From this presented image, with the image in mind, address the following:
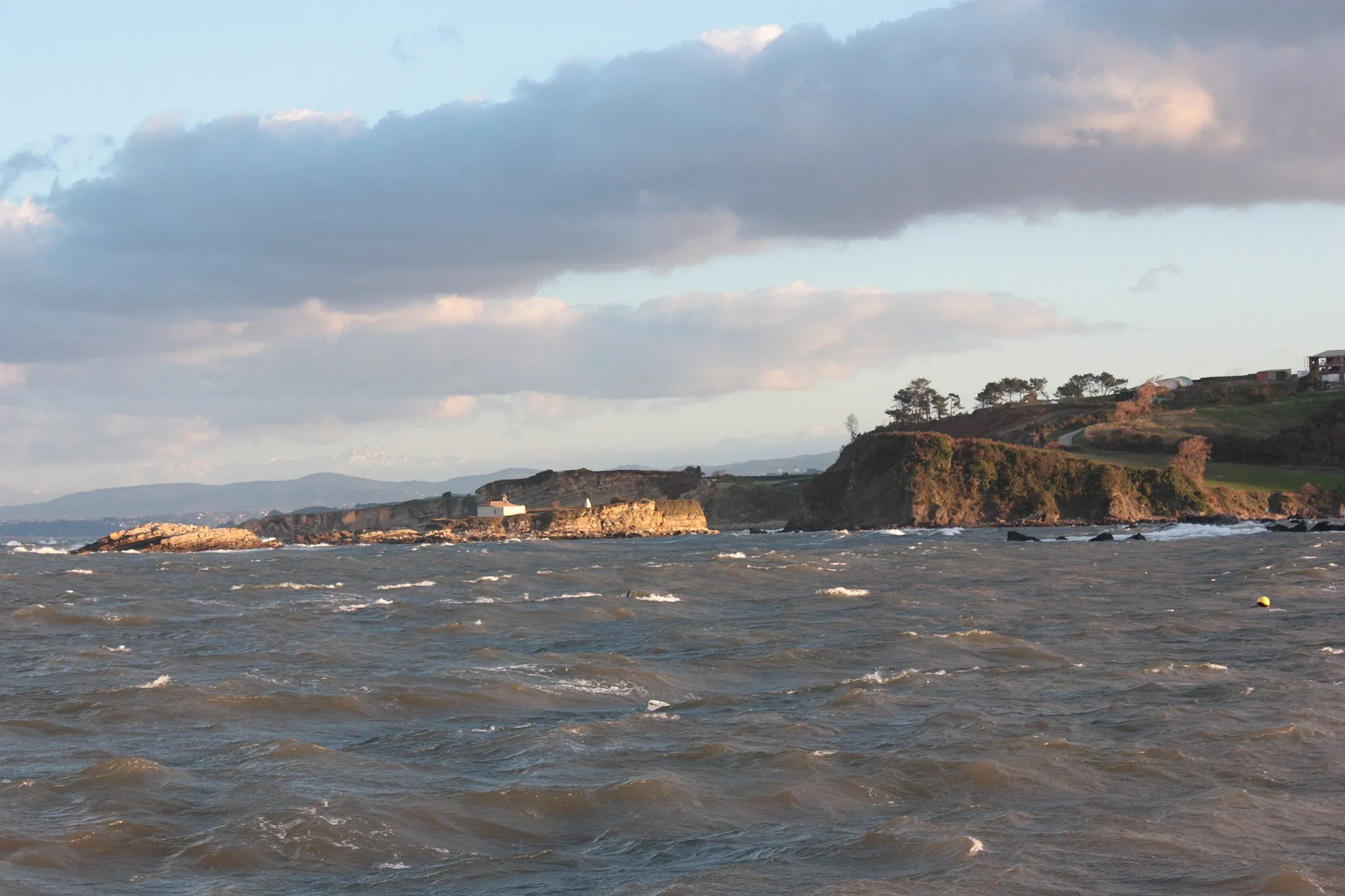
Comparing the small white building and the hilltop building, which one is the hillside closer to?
the hilltop building

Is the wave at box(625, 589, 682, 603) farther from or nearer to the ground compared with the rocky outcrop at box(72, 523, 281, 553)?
nearer to the ground

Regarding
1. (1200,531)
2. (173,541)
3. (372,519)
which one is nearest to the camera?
(1200,531)

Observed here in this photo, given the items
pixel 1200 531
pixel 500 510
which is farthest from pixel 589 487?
pixel 1200 531

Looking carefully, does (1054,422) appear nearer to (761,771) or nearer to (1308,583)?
(1308,583)

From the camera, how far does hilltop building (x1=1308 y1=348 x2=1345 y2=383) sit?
140375 mm

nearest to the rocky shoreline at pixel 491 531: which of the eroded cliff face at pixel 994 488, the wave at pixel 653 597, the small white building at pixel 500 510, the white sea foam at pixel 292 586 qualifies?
the small white building at pixel 500 510

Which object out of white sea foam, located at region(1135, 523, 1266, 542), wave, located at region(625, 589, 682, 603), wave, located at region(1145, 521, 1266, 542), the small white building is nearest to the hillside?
wave, located at region(1145, 521, 1266, 542)

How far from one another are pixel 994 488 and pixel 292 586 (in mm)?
65918

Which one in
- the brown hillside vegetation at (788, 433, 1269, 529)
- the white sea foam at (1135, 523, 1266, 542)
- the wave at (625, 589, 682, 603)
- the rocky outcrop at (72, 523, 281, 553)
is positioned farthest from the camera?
the rocky outcrop at (72, 523, 281, 553)

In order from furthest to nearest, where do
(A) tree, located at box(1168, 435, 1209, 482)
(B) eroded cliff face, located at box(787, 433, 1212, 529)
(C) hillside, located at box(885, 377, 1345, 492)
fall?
(C) hillside, located at box(885, 377, 1345, 492) < (A) tree, located at box(1168, 435, 1209, 482) < (B) eroded cliff face, located at box(787, 433, 1212, 529)

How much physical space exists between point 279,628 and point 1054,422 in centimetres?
11276

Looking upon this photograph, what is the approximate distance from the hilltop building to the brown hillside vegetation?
5787 cm

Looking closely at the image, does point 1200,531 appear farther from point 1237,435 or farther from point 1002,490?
point 1237,435

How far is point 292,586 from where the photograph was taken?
Answer: 148 feet
